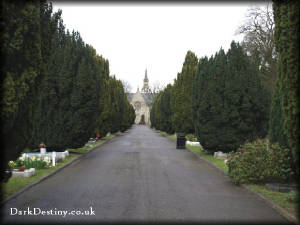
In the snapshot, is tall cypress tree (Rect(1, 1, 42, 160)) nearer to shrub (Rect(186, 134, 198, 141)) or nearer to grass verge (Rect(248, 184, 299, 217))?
grass verge (Rect(248, 184, 299, 217))

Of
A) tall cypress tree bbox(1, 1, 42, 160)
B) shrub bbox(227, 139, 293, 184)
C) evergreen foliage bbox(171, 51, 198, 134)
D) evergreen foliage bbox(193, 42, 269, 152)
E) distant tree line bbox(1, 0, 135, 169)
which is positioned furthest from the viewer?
evergreen foliage bbox(171, 51, 198, 134)

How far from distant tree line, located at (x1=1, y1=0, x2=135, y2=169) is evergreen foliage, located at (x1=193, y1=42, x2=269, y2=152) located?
21.4ft

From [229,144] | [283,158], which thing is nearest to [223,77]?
[229,144]

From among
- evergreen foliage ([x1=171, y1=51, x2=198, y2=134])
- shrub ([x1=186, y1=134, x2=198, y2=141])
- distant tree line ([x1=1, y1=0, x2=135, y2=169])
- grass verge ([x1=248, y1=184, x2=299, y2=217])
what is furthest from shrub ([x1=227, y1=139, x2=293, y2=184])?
evergreen foliage ([x1=171, y1=51, x2=198, y2=134])

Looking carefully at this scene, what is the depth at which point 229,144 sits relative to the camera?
15.9 m

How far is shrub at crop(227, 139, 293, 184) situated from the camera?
9375mm

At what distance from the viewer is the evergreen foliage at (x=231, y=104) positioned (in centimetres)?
1565

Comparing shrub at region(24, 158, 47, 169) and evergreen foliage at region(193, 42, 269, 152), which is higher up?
evergreen foliage at region(193, 42, 269, 152)

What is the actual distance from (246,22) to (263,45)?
9.82ft

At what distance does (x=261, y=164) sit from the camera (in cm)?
977

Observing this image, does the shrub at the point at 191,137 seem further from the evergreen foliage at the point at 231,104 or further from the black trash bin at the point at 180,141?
the evergreen foliage at the point at 231,104

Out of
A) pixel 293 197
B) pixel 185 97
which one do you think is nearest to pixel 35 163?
pixel 293 197

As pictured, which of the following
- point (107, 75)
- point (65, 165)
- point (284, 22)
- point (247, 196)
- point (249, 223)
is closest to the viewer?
point (249, 223)

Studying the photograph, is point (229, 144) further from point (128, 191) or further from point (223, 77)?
point (128, 191)
